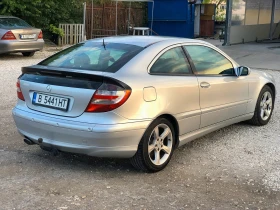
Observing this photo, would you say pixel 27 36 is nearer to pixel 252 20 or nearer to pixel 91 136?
pixel 91 136

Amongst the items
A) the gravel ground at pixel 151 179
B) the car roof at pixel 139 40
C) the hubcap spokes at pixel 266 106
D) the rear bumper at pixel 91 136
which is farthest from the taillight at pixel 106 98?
the hubcap spokes at pixel 266 106

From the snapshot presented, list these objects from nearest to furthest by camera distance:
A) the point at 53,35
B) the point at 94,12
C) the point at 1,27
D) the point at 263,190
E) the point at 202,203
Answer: the point at 202,203
the point at 263,190
the point at 1,27
the point at 53,35
the point at 94,12

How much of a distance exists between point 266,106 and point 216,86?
1619 millimetres

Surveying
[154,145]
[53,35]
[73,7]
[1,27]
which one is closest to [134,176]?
[154,145]

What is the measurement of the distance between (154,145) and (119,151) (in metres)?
0.48

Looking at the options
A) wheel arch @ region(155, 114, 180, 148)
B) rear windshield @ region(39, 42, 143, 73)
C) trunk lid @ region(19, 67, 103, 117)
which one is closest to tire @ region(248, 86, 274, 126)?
wheel arch @ region(155, 114, 180, 148)

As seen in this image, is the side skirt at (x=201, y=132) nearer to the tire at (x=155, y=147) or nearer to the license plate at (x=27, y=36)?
the tire at (x=155, y=147)

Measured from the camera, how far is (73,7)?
67.2ft

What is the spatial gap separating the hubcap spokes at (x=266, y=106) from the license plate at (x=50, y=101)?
3338mm

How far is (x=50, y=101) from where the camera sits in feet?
14.1

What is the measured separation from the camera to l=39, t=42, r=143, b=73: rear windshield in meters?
4.45

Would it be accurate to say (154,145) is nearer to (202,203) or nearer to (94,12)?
(202,203)

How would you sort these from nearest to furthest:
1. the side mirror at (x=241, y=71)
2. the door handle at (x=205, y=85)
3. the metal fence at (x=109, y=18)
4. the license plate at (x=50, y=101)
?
the license plate at (x=50, y=101) → the door handle at (x=205, y=85) → the side mirror at (x=241, y=71) → the metal fence at (x=109, y=18)

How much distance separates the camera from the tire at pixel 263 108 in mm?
6207
